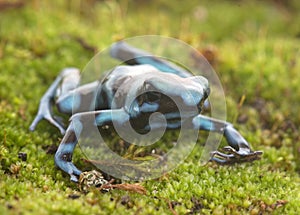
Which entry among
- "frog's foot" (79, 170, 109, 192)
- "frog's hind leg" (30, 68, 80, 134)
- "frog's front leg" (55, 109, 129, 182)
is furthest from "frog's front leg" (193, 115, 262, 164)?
"frog's hind leg" (30, 68, 80, 134)

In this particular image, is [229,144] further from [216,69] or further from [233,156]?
[216,69]

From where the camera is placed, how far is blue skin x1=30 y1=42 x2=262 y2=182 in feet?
11.0

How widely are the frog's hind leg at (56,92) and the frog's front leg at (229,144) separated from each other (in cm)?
129

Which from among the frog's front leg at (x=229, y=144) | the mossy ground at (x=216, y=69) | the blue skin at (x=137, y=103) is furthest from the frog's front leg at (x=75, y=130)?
the frog's front leg at (x=229, y=144)

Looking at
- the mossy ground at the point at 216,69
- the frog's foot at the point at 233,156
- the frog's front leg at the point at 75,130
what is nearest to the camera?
the mossy ground at the point at 216,69

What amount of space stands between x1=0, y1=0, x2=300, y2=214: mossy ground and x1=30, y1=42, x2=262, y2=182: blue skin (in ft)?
0.47

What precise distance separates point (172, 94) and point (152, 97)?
0.18 m

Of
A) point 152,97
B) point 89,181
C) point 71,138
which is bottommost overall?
point 89,181

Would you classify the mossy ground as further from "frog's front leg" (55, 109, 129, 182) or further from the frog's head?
the frog's head

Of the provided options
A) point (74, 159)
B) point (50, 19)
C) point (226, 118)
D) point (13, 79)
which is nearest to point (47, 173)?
point (74, 159)

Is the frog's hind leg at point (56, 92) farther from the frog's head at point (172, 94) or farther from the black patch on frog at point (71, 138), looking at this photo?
the frog's head at point (172, 94)

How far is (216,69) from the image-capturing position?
17.6 ft

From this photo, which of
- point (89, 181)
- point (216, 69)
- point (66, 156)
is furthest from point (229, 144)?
point (216, 69)

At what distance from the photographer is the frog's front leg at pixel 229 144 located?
3.78 metres
